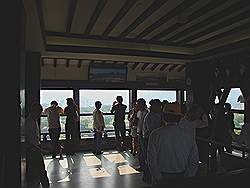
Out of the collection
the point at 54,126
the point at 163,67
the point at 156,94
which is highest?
the point at 163,67

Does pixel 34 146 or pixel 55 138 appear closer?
pixel 34 146

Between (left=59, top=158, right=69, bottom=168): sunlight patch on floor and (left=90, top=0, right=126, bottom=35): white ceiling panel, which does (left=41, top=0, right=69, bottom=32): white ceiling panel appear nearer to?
(left=90, top=0, right=126, bottom=35): white ceiling panel

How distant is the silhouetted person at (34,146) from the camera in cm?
372

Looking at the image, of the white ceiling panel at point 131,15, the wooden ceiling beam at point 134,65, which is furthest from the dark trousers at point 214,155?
the wooden ceiling beam at point 134,65

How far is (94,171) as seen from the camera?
18.9 feet

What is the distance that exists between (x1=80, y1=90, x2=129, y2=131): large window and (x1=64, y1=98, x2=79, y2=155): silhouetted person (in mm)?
786

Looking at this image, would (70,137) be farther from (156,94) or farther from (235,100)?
(235,100)

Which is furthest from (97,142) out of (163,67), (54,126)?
(163,67)

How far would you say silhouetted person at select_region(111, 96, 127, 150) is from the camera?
25.7ft

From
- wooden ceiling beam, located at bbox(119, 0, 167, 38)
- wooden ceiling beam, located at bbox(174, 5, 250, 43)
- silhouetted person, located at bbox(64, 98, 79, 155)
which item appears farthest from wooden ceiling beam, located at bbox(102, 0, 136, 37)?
silhouetted person, located at bbox(64, 98, 79, 155)

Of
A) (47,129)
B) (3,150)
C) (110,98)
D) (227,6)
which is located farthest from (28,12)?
(110,98)

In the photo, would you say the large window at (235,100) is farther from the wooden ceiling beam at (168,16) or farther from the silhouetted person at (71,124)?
the silhouetted person at (71,124)

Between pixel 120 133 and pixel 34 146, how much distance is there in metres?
Answer: 4.59

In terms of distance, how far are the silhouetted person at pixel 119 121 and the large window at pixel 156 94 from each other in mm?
1505
